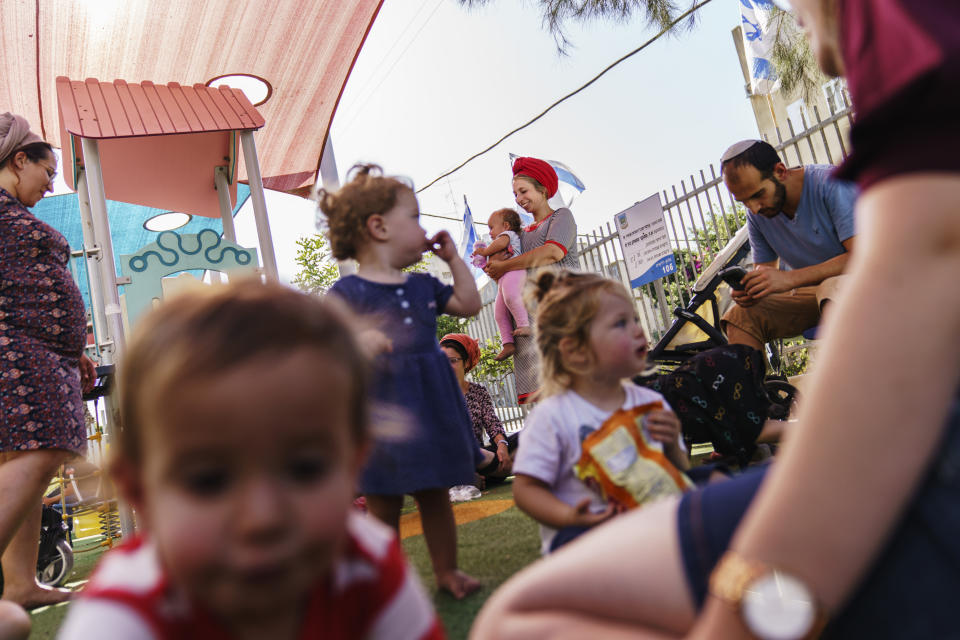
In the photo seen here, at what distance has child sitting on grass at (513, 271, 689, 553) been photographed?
1.68 m

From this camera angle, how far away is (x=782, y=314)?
356 cm

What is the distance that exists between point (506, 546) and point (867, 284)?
214cm

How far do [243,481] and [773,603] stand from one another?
501 millimetres

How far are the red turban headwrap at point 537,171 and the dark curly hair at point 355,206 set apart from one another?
2.12 metres

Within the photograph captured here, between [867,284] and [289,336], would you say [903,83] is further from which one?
[289,336]

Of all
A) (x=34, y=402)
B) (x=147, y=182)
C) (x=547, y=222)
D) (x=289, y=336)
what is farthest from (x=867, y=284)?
Result: (x=147, y=182)

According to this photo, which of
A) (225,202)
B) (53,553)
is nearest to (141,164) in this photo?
(225,202)

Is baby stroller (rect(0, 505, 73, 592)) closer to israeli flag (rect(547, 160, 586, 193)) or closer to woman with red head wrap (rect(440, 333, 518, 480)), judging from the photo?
woman with red head wrap (rect(440, 333, 518, 480))

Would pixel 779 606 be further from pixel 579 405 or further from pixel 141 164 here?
pixel 141 164

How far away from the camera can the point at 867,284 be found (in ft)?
2.04

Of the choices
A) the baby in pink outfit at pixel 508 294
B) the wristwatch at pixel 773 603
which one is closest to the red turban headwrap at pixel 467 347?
the baby in pink outfit at pixel 508 294

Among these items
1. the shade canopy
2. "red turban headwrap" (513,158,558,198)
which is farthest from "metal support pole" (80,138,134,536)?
"red turban headwrap" (513,158,558,198)

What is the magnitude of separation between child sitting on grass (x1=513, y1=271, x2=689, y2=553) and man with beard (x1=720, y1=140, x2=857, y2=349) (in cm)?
171

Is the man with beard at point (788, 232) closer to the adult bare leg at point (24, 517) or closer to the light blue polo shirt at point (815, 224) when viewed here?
the light blue polo shirt at point (815, 224)
